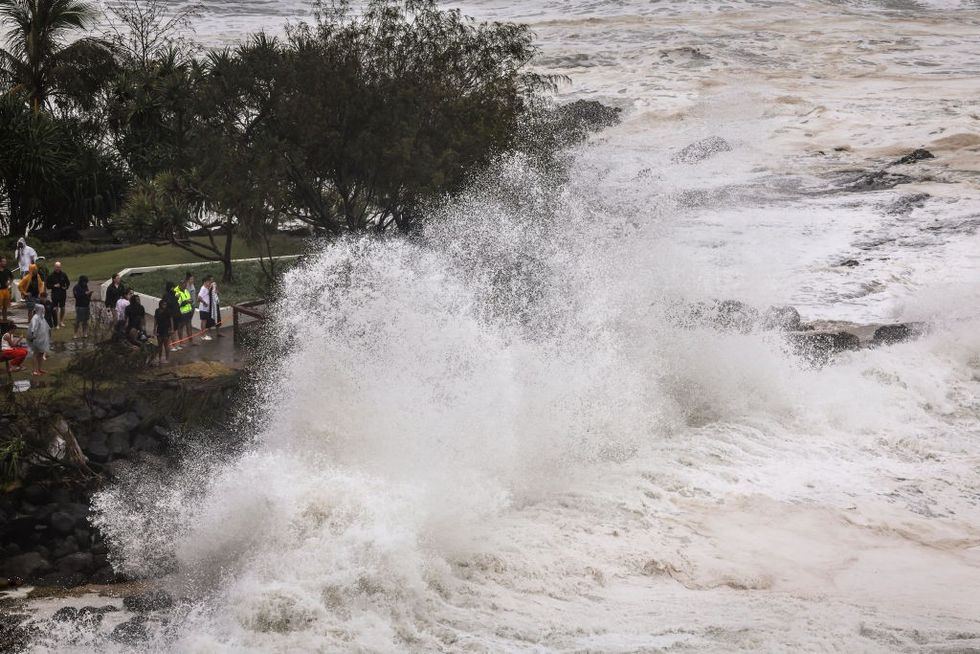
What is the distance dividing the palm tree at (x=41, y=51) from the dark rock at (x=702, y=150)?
65.2ft

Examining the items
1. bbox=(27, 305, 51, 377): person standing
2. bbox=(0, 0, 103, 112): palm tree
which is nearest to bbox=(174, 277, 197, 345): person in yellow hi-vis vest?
bbox=(27, 305, 51, 377): person standing

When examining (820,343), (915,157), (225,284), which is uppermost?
(915,157)

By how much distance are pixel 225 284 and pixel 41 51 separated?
45.8 feet

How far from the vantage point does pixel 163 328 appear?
57.3 ft

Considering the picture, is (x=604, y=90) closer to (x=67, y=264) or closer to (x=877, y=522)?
(x=67, y=264)

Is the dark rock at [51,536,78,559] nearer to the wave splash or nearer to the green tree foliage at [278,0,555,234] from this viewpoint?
the wave splash

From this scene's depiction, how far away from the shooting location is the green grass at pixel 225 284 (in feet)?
Result: 74.1

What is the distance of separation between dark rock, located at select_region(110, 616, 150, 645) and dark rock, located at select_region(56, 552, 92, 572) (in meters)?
2.66

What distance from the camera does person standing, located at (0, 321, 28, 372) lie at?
16.5 meters

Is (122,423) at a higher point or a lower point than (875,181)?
lower

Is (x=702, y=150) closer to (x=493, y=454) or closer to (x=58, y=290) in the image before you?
(x=58, y=290)

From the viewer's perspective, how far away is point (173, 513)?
12727 millimetres

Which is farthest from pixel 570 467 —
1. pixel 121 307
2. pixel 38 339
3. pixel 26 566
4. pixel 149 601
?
pixel 38 339

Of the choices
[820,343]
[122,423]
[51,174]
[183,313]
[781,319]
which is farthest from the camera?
[51,174]
